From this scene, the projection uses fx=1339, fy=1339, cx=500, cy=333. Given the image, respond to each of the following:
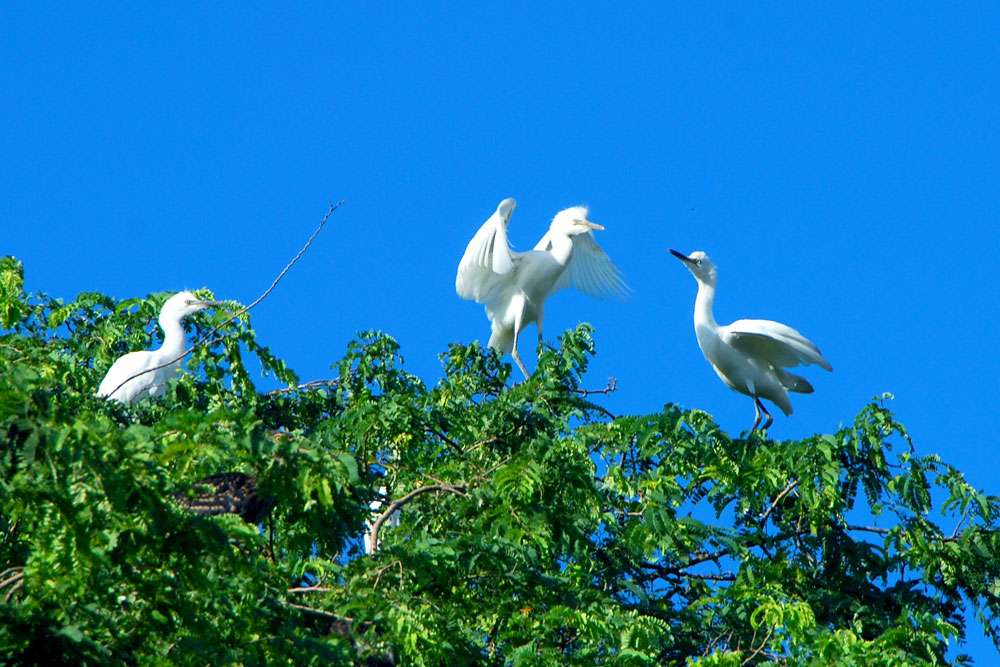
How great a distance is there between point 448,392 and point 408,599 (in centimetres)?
287

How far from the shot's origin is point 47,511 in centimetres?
348

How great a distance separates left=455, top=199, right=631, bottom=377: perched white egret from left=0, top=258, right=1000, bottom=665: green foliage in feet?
10.8

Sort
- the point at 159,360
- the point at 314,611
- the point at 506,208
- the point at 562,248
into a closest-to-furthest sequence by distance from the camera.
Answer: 1. the point at 314,611
2. the point at 159,360
3. the point at 506,208
4. the point at 562,248

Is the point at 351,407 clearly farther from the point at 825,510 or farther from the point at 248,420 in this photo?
the point at 248,420

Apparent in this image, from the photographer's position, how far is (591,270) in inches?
494

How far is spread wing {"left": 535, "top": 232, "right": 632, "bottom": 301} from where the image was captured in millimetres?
12250

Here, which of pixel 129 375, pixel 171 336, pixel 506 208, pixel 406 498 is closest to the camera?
pixel 406 498

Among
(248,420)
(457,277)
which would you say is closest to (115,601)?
(248,420)

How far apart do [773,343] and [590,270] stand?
3478 millimetres

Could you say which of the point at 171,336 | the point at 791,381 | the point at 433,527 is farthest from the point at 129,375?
the point at 791,381

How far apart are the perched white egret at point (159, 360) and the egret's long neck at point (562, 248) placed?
12.4ft

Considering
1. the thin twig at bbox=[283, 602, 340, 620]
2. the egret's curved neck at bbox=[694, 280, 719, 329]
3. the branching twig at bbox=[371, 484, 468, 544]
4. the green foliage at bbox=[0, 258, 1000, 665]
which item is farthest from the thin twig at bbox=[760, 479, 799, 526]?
the egret's curved neck at bbox=[694, 280, 719, 329]

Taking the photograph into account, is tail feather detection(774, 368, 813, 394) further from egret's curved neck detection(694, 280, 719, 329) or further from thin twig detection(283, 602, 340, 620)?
thin twig detection(283, 602, 340, 620)

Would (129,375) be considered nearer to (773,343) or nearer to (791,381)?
(773,343)
